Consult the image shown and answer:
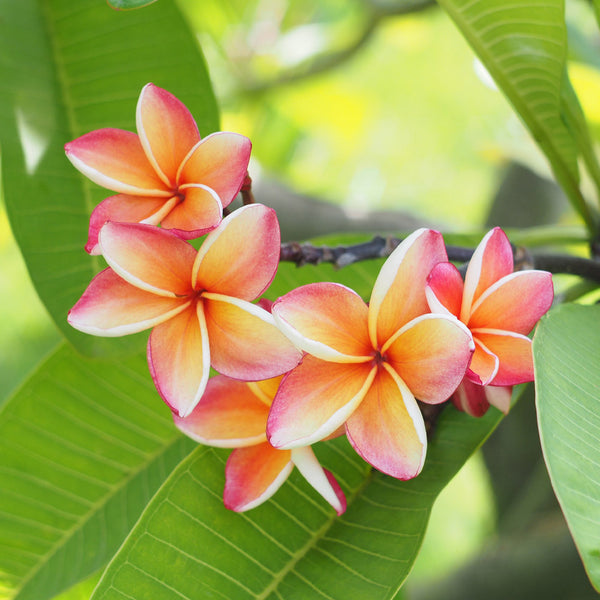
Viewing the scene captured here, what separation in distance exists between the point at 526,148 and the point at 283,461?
1751mm

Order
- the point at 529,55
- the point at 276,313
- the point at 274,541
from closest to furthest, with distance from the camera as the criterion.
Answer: the point at 276,313
the point at 274,541
the point at 529,55

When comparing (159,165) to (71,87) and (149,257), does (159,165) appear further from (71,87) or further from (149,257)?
(71,87)

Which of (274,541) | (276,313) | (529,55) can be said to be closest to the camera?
(276,313)

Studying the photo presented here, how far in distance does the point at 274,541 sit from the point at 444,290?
0.24 metres

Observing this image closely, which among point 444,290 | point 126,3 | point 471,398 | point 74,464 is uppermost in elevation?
point 126,3

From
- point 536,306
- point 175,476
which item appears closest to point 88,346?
point 175,476

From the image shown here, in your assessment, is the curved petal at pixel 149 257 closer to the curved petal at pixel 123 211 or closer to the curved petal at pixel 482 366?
the curved petal at pixel 123 211

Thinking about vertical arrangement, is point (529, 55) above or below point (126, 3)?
below

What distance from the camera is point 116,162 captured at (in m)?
0.47

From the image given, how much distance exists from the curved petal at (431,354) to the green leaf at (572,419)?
0.05 meters

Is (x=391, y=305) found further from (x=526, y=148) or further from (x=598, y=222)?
(x=526, y=148)

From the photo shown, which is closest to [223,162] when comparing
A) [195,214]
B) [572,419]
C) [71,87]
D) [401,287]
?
[195,214]

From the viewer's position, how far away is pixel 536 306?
1.45ft

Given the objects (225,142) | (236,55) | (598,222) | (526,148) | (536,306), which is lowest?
(526,148)
